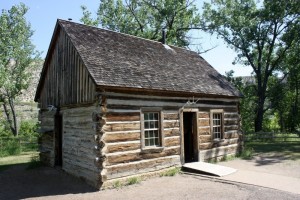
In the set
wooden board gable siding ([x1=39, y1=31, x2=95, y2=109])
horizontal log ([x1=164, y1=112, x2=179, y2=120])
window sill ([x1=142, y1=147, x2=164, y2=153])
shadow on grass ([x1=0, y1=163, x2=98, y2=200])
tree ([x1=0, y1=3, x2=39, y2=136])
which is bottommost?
shadow on grass ([x1=0, y1=163, x2=98, y2=200])

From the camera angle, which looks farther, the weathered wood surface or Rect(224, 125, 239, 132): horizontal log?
Rect(224, 125, 239, 132): horizontal log

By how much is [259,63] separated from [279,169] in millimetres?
19760

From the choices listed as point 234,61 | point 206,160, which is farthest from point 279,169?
point 234,61

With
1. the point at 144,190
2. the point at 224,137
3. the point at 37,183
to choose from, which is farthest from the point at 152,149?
the point at 224,137

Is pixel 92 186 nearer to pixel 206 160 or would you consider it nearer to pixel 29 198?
pixel 29 198

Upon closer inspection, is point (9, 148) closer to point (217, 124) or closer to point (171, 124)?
point (171, 124)

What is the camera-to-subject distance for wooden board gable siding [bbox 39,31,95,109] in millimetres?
11586

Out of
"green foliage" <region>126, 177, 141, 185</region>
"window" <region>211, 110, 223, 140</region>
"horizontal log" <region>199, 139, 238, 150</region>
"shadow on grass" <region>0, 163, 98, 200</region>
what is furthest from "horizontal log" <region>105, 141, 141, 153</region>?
"window" <region>211, 110, 223, 140</region>

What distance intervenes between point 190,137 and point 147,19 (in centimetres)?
2116

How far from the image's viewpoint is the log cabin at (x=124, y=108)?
1094 centimetres

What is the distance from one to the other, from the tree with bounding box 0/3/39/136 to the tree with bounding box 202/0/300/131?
61.0 feet

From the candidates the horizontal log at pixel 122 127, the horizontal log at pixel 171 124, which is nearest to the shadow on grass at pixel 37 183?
the horizontal log at pixel 122 127

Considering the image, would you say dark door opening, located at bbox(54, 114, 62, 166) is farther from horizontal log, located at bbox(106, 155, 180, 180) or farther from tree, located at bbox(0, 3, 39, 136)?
tree, located at bbox(0, 3, 39, 136)

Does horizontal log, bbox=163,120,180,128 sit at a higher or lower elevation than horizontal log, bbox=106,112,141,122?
lower
